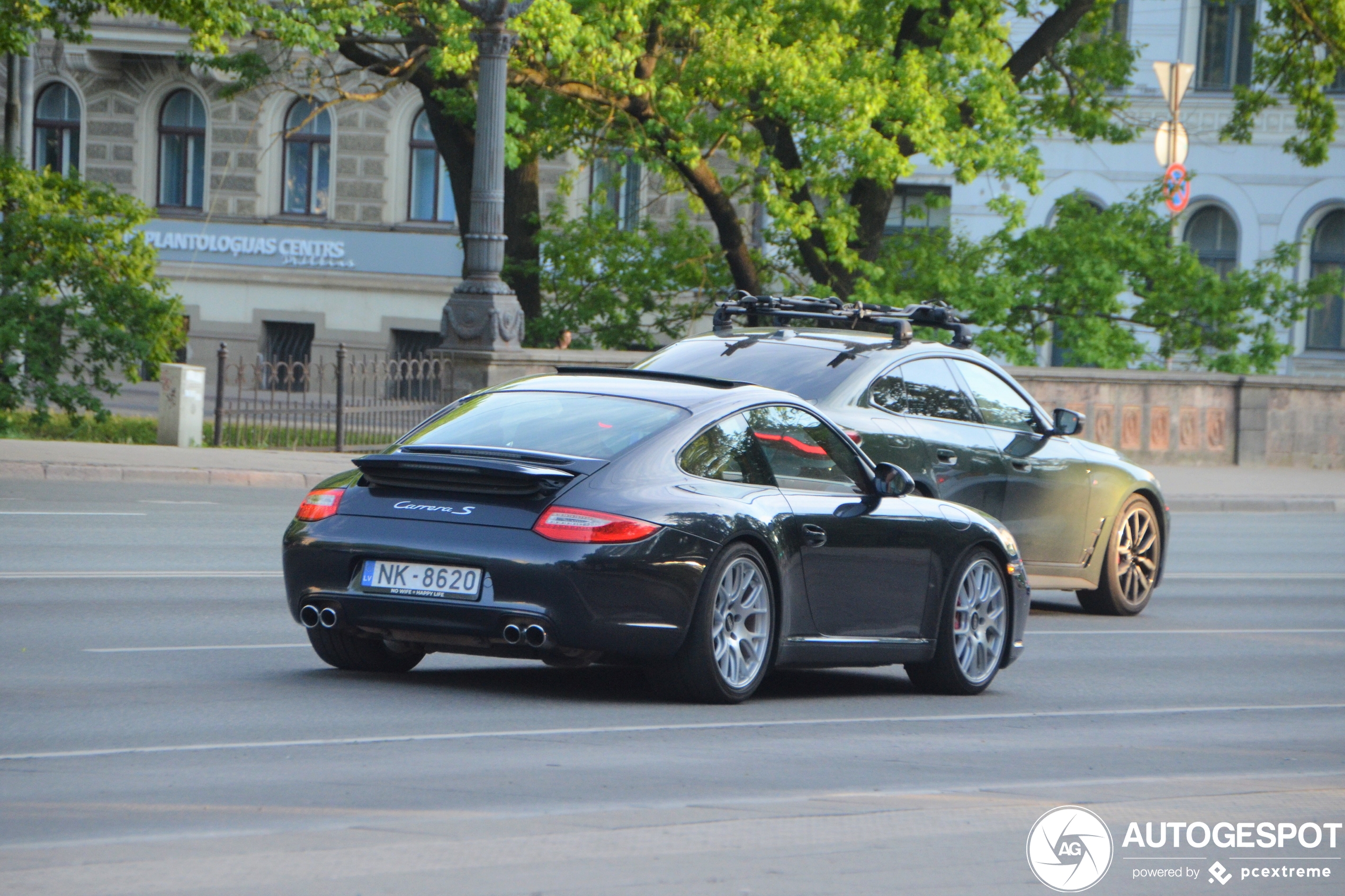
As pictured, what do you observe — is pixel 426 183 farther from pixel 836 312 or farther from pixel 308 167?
pixel 836 312

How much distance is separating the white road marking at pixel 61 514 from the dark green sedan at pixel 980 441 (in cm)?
615

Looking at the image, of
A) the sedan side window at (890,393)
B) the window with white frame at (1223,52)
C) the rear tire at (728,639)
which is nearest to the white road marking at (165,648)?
the rear tire at (728,639)

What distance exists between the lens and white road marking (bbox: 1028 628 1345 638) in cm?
1195

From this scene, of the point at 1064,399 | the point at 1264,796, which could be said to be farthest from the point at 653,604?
the point at 1064,399

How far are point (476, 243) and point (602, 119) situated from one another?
14.2 feet

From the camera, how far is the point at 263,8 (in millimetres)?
21469

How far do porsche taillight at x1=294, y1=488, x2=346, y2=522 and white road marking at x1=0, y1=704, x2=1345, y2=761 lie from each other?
1.22 m

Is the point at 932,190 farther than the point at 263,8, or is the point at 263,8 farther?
the point at 932,190

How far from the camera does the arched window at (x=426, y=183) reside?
129ft

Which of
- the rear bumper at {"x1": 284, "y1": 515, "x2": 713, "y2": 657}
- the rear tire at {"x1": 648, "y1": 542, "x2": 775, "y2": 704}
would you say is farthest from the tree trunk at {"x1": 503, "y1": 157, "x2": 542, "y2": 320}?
the rear bumper at {"x1": 284, "y1": 515, "x2": 713, "y2": 657}

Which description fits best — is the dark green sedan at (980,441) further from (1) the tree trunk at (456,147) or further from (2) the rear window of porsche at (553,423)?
(1) the tree trunk at (456,147)

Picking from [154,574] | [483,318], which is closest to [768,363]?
[154,574]

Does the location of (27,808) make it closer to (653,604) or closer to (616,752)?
(616,752)

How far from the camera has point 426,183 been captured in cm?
3972
